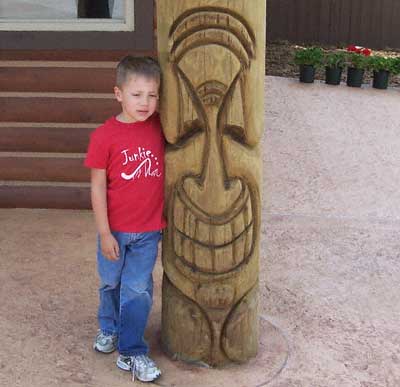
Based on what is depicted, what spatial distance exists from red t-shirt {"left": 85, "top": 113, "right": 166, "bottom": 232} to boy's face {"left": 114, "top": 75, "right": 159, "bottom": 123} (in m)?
0.08

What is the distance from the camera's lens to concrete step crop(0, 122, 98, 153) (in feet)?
17.1

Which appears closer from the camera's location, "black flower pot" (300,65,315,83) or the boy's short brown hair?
the boy's short brown hair

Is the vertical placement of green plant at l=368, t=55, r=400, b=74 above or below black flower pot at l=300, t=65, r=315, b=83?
above

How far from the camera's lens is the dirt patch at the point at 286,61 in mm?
10539

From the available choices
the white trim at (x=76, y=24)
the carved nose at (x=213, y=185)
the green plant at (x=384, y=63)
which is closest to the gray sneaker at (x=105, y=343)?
the carved nose at (x=213, y=185)

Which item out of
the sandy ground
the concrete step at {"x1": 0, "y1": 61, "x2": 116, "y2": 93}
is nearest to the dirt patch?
the sandy ground

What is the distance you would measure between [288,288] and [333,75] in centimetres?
631

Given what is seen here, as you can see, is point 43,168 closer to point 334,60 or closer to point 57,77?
point 57,77

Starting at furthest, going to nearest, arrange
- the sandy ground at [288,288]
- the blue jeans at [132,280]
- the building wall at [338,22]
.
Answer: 1. the building wall at [338,22]
2. the sandy ground at [288,288]
3. the blue jeans at [132,280]

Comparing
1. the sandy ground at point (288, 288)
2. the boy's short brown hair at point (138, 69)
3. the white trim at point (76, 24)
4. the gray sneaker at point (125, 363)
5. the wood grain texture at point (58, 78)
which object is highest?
the boy's short brown hair at point (138, 69)

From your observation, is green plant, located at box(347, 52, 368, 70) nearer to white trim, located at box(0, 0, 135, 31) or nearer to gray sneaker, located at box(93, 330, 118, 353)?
white trim, located at box(0, 0, 135, 31)

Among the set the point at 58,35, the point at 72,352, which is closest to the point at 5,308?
the point at 72,352

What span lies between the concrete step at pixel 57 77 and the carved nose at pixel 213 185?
2.65m

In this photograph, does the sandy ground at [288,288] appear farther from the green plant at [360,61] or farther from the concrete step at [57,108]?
the green plant at [360,61]
